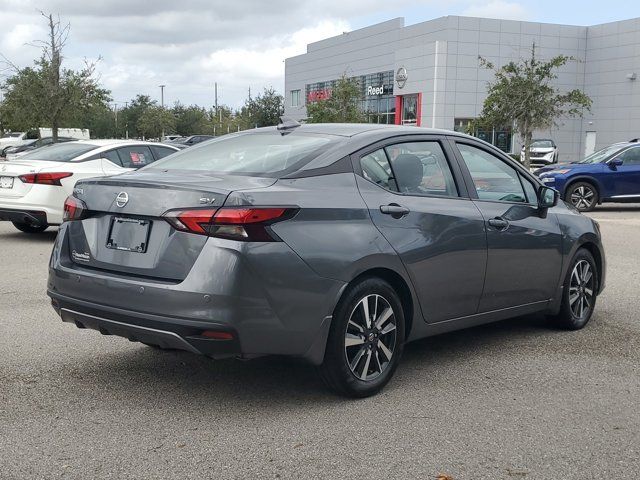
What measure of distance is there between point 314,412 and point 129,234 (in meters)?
1.43

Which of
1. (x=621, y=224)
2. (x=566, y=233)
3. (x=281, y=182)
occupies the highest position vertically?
(x=281, y=182)

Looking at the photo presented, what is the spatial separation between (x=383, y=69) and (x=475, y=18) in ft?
35.1

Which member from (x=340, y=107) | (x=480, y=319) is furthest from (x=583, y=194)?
(x=340, y=107)

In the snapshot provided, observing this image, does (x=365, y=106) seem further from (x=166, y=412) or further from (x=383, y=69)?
(x=166, y=412)

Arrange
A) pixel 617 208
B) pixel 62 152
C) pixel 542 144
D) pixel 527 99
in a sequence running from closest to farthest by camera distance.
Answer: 1. pixel 62 152
2. pixel 617 208
3. pixel 527 99
4. pixel 542 144

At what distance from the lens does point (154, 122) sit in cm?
8262

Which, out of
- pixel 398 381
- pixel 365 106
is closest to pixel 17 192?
pixel 398 381

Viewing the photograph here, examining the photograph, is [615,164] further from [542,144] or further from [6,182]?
Answer: [542,144]

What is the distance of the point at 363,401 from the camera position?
465 cm

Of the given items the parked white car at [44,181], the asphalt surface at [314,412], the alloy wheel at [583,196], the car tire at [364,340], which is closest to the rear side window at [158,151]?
the parked white car at [44,181]

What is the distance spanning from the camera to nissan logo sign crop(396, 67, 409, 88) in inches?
2399

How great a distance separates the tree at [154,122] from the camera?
271 feet

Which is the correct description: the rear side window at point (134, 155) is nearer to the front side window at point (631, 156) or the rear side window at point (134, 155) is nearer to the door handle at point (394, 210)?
the door handle at point (394, 210)

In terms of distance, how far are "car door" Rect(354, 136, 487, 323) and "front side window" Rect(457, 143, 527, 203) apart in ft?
0.65
